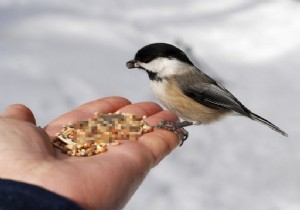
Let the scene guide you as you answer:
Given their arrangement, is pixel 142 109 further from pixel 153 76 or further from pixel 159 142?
pixel 159 142

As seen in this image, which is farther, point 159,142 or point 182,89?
point 182,89

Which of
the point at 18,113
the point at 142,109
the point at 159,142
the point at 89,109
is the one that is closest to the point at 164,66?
the point at 142,109

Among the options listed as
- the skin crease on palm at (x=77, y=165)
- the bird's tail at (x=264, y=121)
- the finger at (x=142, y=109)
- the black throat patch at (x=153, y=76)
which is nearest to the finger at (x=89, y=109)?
the finger at (x=142, y=109)

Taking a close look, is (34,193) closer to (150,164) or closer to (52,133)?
(150,164)

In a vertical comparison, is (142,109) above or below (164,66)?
below

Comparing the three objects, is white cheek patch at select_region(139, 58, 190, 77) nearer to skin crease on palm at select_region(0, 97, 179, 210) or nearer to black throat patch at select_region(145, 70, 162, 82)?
black throat patch at select_region(145, 70, 162, 82)

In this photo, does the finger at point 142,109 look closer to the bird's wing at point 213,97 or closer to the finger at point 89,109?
the finger at point 89,109

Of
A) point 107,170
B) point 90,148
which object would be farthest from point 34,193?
point 90,148

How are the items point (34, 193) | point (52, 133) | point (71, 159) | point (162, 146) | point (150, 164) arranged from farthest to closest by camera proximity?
1. point (52, 133)
2. point (162, 146)
3. point (150, 164)
4. point (71, 159)
5. point (34, 193)
